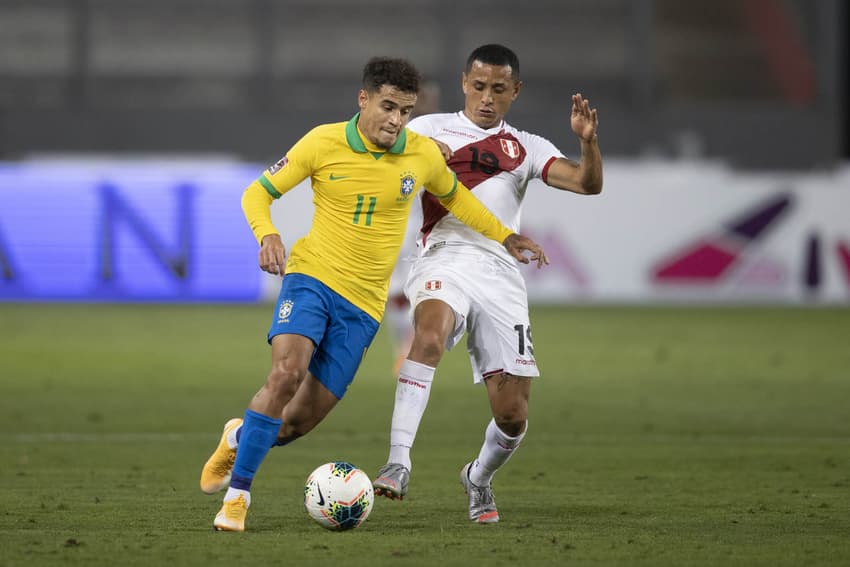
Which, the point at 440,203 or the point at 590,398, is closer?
the point at 440,203

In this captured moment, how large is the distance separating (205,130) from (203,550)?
71.0ft

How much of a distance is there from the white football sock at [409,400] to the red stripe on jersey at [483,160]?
87cm

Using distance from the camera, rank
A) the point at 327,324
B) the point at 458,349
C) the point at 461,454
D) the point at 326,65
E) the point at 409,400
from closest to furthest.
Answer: the point at 327,324 → the point at 409,400 → the point at 461,454 → the point at 458,349 → the point at 326,65

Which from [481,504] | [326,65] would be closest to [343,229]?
[481,504]

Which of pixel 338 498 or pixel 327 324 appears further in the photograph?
pixel 327 324

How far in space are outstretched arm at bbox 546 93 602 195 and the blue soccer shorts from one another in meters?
1.09

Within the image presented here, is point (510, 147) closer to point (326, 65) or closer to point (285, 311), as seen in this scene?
point (285, 311)

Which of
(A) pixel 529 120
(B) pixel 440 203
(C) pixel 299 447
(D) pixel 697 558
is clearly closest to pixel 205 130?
(A) pixel 529 120

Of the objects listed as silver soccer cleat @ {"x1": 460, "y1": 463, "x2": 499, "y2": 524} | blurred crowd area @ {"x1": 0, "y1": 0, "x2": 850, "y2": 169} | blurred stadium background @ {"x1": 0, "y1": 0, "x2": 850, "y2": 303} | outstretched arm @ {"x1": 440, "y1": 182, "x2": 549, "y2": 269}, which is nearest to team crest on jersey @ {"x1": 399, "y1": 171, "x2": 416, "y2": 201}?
outstretched arm @ {"x1": 440, "y1": 182, "x2": 549, "y2": 269}

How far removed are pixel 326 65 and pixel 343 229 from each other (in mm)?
20494

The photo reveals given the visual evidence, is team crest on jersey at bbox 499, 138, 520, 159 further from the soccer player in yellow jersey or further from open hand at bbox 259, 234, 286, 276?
open hand at bbox 259, 234, 286, 276

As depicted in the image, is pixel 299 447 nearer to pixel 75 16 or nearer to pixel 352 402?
pixel 352 402

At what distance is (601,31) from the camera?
26562 millimetres

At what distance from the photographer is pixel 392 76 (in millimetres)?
5875
